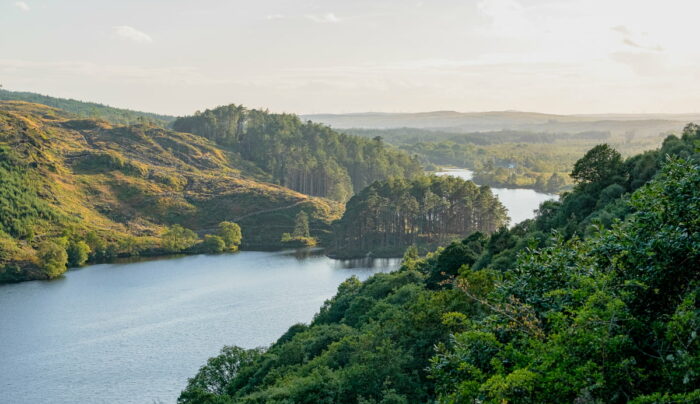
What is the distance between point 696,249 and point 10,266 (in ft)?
285

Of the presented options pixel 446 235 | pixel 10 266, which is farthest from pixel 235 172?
pixel 10 266

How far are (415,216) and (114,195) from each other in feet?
185

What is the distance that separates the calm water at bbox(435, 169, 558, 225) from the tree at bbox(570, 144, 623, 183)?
178 feet

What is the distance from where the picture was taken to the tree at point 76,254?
304 feet

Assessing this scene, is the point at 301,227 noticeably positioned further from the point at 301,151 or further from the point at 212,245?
the point at 301,151

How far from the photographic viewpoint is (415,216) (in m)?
109

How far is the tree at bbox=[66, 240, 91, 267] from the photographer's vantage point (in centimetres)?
9256

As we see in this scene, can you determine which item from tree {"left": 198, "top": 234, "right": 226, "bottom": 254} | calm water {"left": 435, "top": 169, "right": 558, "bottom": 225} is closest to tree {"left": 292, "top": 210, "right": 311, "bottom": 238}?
tree {"left": 198, "top": 234, "right": 226, "bottom": 254}

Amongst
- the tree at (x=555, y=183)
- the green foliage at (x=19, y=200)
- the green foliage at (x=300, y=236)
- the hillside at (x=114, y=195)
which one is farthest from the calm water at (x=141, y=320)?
the tree at (x=555, y=183)

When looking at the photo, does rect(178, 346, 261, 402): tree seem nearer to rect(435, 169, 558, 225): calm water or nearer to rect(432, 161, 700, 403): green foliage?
rect(432, 161, 700, 403): green foliage

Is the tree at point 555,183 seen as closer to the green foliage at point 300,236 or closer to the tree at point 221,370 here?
the green foliage at point 300,236

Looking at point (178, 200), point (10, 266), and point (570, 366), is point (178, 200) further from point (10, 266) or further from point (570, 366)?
point (570, 366)

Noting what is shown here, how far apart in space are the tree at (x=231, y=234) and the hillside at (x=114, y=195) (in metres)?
2.81

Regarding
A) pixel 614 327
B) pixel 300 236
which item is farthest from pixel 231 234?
pixel 614 327
